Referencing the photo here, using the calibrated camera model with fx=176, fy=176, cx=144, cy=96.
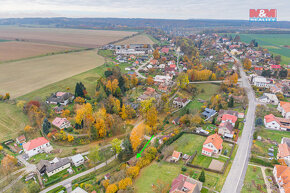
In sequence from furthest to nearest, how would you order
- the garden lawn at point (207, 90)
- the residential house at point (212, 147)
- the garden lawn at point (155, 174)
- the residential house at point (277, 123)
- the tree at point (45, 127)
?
1. the garden lawn at point (207, 90)
2. the residential house at point (277, 123)
3. the tree at point (45, 127)
4. the residential house at point (212, 147)
5. the garden lawn at point (155, 174)

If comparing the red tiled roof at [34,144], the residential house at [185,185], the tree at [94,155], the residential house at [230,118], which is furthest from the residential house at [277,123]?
the red tiled roof at [34,144]

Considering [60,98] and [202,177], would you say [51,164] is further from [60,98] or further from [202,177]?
[60,98]

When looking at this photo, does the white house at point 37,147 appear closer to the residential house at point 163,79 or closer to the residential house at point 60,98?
the residential house at point 60,98

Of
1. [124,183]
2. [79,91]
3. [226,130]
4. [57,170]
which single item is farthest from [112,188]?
[79,91]

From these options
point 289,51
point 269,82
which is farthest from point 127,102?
point 289,51

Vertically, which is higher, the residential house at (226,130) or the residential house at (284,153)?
→ the residential house at (226,130)

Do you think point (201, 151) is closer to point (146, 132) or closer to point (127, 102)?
point (146, 132)
